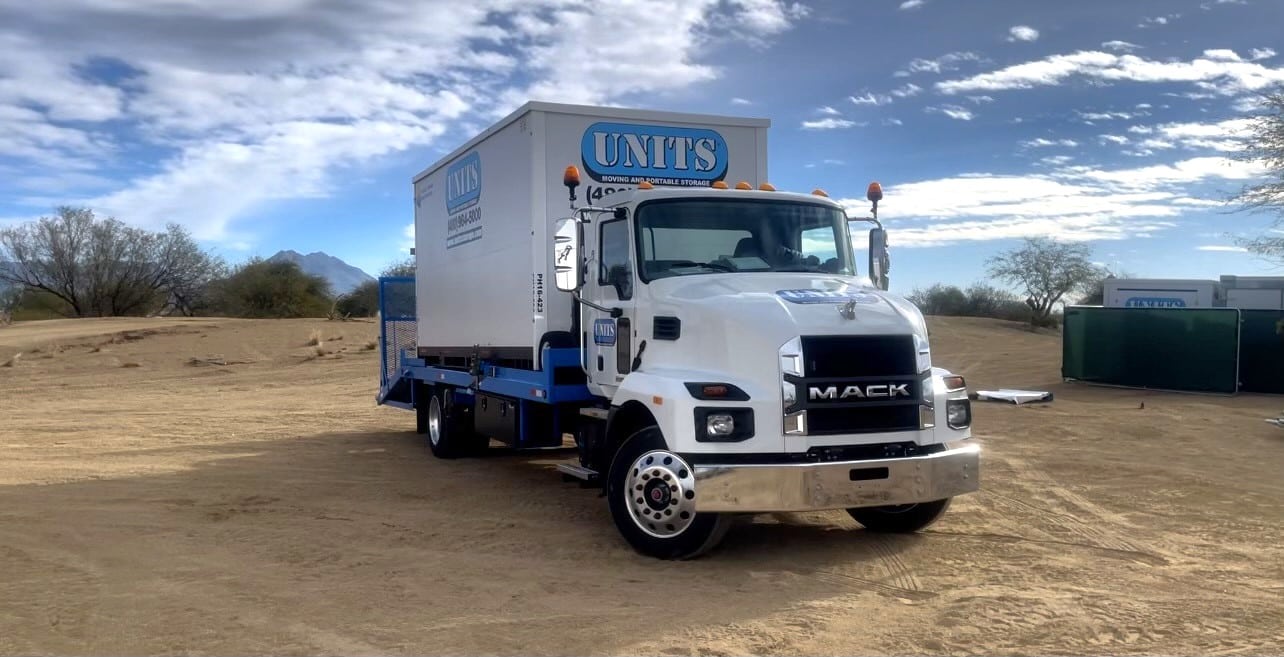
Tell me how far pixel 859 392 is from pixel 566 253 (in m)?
2.56

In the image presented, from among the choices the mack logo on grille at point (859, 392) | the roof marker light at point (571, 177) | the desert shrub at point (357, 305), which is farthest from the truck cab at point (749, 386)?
the desert shrub at point (357, 305)

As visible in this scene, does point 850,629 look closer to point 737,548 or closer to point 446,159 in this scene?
point 737,548

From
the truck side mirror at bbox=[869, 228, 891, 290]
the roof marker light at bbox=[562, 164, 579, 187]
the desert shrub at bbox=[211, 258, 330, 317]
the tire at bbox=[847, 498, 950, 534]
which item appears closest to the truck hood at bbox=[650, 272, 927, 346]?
the truck side mirror at bbox=[869, 228, 891, 290]

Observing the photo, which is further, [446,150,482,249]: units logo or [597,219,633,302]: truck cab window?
[446,150,482,249]: units logo

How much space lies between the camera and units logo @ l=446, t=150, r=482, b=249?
425 inches

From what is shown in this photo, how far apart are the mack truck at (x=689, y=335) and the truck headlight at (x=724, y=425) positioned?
1 cm

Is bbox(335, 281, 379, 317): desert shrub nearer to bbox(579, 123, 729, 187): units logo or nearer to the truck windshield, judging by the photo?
bbox(579, 123, 729, 187): units logo

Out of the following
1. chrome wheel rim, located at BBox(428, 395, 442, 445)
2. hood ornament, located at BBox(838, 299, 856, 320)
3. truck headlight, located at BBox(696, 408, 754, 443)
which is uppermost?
hood ornament, located at BBox(838, 299, 856, 320)

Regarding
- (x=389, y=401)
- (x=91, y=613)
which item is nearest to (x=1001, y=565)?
(x=91, y=613)

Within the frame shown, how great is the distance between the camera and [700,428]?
679cm

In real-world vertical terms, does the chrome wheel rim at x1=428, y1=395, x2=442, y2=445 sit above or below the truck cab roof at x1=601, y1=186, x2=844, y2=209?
below

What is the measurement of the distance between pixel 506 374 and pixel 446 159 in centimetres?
325

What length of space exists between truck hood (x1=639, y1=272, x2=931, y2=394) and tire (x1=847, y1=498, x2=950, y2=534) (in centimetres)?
135

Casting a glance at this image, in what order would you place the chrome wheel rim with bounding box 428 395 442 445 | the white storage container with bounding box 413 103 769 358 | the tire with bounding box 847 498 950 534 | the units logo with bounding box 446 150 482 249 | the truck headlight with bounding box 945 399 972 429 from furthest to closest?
1. the chrome wheel rim with bounding box 428 395 442 445
2. the units logo with bounding box 446 150 482 249
3. the white storage container with bounding box 413 103 769 358
4. the tire with bounding box 847 498 950 534
5. the truck headlight with bounding box 945 399 972 429
